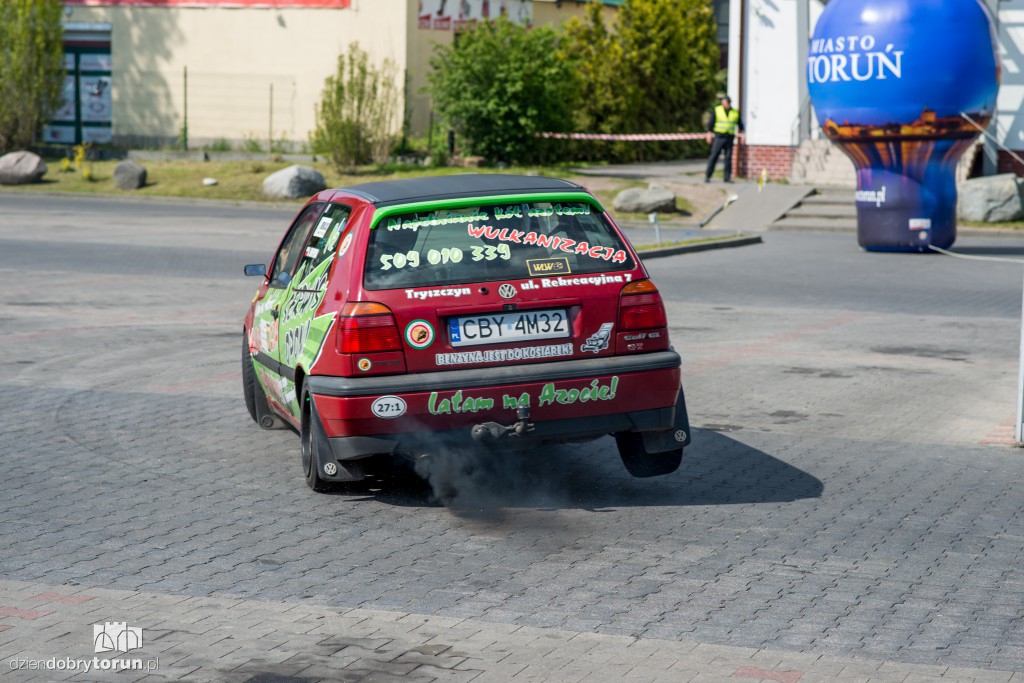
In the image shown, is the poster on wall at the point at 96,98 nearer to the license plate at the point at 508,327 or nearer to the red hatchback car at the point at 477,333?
the red hatchback car at the point at 477,333

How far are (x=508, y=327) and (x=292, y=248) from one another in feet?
7.33

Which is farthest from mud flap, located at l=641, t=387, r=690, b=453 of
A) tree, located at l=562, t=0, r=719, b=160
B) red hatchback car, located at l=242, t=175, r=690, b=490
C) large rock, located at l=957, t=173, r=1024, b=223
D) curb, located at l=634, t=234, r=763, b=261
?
tree, located at l=562, t=0, r=719, b=160

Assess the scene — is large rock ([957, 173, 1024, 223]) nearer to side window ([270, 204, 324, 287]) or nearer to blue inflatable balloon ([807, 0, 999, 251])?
blue inflatable balloon ([807, 0, 999, 251])

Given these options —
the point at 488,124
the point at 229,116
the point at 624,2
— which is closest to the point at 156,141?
the point at 229,116

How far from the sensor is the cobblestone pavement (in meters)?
5.09

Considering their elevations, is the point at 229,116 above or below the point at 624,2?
below

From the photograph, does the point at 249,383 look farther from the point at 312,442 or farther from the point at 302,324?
the point at 312,442

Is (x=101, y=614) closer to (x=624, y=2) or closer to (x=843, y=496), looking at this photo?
(x=843, y=496)

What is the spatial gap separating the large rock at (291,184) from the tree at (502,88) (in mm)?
3585

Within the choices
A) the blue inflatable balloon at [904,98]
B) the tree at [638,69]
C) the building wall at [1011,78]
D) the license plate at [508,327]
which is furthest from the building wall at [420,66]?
the license plate at [508,327]

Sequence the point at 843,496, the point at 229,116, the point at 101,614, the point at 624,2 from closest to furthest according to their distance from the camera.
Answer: the point at 101,614
the point at 843,496
the point at 229,116
the point at 624,2

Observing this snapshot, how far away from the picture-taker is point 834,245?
24.1 metres

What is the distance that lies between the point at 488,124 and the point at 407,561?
27.3 metres

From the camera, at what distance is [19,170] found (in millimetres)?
34062
